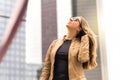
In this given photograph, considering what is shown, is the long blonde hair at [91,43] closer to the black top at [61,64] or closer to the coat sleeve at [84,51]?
the coat sleeve at [84,51]

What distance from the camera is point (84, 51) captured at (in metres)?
1.39

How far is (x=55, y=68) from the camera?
55.8 inches

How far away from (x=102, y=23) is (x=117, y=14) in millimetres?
171

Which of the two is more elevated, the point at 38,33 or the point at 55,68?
the point at 38,33

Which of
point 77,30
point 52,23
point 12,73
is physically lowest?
point 12,73

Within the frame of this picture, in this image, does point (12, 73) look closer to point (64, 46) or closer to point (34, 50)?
point (34, 50)

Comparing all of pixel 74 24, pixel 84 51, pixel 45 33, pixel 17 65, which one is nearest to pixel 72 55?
pixel 84 51

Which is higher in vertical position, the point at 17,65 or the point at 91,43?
the point at 91,43

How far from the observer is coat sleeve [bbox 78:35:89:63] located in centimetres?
139

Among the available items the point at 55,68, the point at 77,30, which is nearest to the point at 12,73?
the point at 55,68

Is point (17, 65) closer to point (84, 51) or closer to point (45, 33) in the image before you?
point (45, 33)

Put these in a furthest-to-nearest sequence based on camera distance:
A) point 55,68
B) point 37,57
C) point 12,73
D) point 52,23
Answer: point 52,23 → point 37,57 → point 12,73 → point 55,68

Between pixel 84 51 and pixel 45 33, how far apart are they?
899mm

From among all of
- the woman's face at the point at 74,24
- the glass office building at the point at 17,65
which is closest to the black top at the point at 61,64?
the woman's face at the point at 74,24
